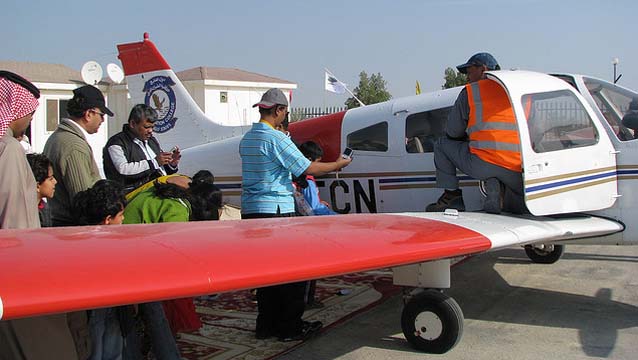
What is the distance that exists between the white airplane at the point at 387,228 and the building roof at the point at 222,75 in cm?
2224

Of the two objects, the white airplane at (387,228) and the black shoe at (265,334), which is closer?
the white airplane at (387,228)

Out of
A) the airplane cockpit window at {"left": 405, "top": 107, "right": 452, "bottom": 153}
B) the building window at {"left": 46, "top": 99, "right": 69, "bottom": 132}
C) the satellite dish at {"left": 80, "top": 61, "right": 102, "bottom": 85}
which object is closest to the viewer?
the airplane cockpit window at {"left": 405, "top": 107, "right": 452, "bottom": 153}

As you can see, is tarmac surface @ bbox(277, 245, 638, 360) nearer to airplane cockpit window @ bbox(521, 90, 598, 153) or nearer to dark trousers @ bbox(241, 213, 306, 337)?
dark trousers @ bbox(241, 213, 306, 337)

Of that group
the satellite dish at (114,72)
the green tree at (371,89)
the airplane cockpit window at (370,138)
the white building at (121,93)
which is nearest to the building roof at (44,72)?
the white building at (121,93)

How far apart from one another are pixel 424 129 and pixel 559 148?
1.43m

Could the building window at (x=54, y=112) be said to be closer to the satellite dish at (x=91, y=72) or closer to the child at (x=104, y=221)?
the satellite dish at (x=91, y=72)

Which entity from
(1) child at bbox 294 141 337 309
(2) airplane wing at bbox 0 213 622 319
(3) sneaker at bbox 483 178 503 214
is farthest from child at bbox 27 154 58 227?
(3) sneaker at bbox 483 178 503 214

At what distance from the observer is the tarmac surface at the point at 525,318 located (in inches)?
182

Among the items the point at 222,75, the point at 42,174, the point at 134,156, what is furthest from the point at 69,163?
the point at 222,75

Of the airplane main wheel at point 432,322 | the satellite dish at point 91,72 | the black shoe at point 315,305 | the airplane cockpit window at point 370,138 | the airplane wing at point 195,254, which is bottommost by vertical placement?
the black shoe at point 315,305

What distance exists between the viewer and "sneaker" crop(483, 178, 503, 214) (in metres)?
5.31

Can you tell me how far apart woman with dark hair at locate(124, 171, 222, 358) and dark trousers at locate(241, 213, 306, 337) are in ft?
2.24

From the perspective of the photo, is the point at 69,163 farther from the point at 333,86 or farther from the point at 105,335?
the point at 333,86

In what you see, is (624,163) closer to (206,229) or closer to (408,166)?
(408,166)
